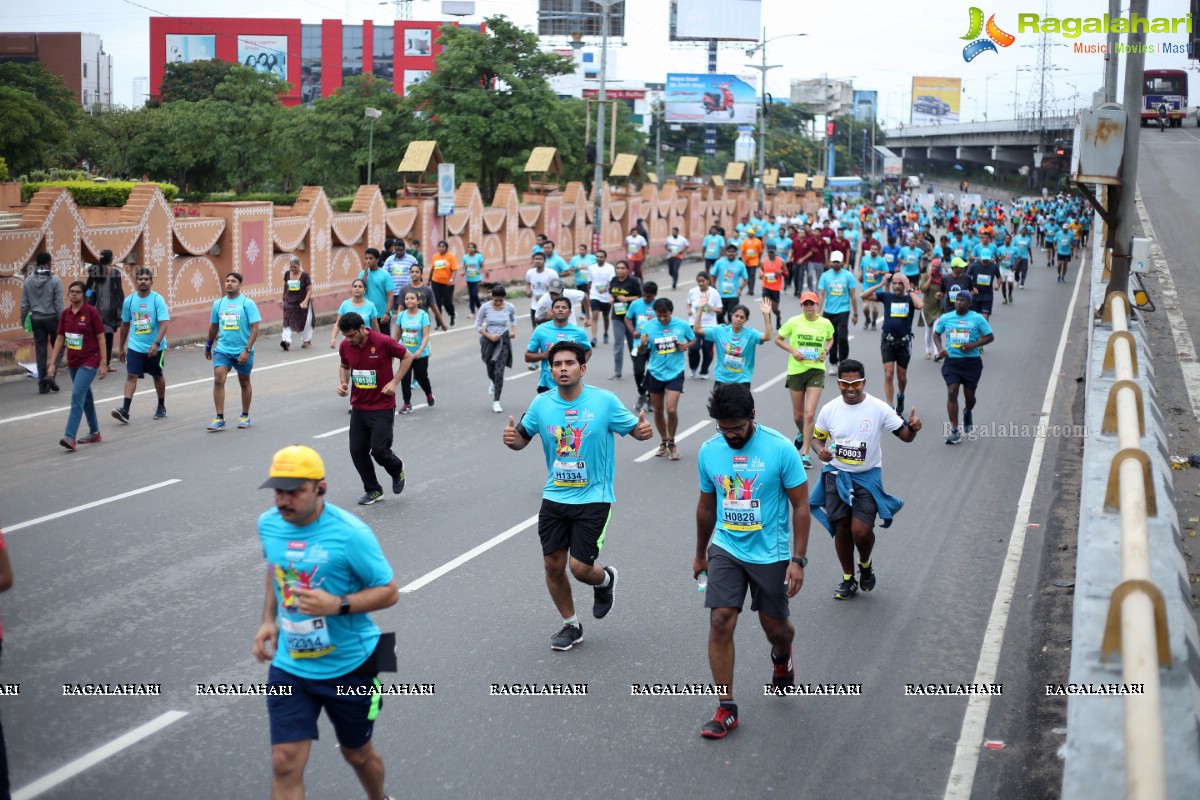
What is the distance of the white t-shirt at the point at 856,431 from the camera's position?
8.62 meters

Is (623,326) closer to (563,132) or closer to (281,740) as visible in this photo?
(281,740)

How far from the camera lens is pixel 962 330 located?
14.1m

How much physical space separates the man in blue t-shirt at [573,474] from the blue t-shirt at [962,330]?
7530 mm

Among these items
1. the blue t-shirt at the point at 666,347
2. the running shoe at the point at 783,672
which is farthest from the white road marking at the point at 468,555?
the blue t-shirt at the point at 666,347

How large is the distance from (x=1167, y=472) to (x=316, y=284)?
71.0ft

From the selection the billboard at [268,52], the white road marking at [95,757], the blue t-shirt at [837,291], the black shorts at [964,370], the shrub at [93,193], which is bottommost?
the white road marking at [95,757]

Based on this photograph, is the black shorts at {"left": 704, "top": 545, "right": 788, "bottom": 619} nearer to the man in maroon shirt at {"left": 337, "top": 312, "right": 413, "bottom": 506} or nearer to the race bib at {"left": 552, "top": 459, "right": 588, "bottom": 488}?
the race bib at {"left": 552, "top": 459, "right": 588, "bottom": 488}

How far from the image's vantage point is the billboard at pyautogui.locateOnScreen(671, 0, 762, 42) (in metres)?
104

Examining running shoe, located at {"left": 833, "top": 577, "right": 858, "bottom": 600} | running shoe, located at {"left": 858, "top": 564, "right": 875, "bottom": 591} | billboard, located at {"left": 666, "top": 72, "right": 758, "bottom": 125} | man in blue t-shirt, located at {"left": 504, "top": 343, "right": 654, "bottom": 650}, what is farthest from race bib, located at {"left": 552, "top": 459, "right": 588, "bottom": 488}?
billboard, located at {"left": 666, "top": 72, "right": 758, "bottom": 125}

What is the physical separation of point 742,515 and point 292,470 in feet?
8.37

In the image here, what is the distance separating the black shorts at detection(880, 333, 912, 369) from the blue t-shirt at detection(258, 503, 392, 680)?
459 inches

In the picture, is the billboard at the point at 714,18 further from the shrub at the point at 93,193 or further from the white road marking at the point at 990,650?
the white road marking at the point at 990,650

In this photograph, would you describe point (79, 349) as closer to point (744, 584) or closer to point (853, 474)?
point (853, 474)

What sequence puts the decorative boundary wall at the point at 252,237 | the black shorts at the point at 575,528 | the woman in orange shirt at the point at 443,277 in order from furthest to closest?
the woman in orange shirt at the point at 443,277, the decorative boundary wall at the point at 252,237, the black shorts at the point at 575,528
